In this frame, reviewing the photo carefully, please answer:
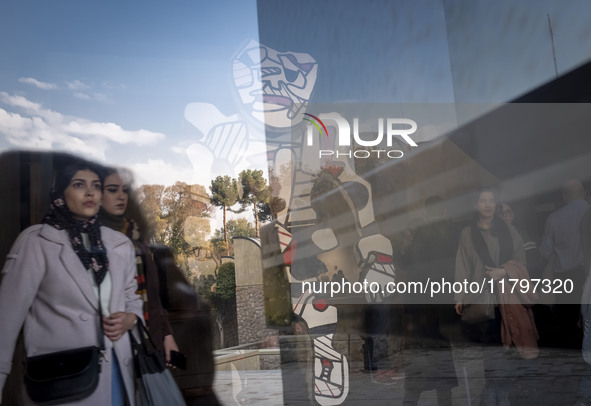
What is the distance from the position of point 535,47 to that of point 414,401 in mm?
2493

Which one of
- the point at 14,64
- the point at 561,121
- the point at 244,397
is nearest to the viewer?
the point at 14,64

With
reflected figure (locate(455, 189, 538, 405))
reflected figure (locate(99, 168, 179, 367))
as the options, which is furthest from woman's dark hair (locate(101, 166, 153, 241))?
Result: reflected figure (locate(455, 189, 538, 405))

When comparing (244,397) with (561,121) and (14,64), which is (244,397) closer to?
(14,64)

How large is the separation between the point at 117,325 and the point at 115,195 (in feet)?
2.15

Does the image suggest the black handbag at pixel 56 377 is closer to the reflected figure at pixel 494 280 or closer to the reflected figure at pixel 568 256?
the reflected figure at pixel 494 280

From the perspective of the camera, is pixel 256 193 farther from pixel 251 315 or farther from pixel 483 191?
pixel 483 191

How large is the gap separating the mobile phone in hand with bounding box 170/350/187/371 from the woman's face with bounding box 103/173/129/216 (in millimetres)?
Answer: 781

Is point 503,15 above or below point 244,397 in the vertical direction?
above

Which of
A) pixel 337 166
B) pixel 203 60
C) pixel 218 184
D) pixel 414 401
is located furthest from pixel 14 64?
pixel 414 401

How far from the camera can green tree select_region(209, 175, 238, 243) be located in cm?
323

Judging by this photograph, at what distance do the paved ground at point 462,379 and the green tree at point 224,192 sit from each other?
0.95 meters

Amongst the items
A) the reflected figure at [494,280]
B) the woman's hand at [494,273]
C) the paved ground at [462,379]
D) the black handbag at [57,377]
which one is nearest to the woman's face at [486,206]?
the reflected figure at [494,280]

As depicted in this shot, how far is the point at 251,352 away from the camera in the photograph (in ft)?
10.7

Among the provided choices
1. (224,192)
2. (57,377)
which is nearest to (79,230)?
(57,377)
